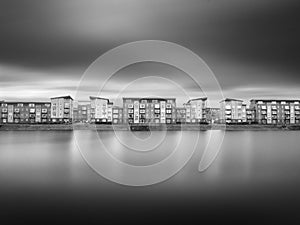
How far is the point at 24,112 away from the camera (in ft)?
219

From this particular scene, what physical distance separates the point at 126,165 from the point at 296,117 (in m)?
68.0

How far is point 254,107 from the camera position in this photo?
7169 centimetres

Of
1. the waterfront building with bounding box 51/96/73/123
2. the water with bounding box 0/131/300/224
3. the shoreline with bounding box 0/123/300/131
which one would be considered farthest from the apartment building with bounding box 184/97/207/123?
the water with bounding box 0/131/300/224

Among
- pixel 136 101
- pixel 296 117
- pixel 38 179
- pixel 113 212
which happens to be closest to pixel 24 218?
pixel 113 212

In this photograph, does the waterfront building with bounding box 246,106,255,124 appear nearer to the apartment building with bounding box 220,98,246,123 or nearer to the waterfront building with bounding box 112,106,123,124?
the apartment building with bounding box 220,98,246,123

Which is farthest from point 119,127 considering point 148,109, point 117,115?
point 148,109

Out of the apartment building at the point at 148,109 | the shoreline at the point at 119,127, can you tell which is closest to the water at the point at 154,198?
the apartment building at the point at 148,109

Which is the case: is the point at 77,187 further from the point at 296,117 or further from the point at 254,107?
the point at 296,117

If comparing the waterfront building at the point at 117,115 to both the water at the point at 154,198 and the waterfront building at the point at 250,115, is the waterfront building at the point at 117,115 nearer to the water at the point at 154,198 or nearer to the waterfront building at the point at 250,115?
the waterfront building at the point at 250,115

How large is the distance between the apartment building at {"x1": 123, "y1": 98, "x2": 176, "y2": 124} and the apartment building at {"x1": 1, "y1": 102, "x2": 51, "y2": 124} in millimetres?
17616

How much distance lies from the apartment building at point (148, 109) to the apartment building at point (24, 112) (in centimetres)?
1762

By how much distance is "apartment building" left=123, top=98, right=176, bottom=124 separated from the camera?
64.7m

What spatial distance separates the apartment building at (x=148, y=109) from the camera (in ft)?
212

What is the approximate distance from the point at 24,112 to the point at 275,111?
2207 inches
